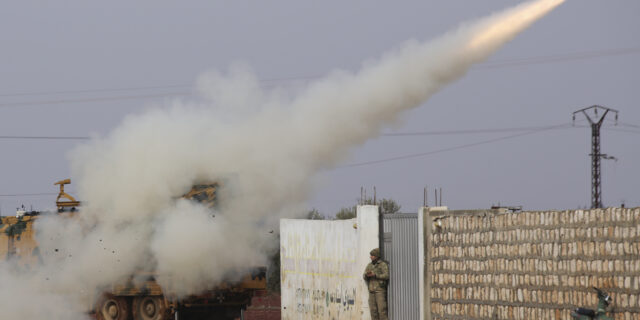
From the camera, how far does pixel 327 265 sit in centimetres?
2283

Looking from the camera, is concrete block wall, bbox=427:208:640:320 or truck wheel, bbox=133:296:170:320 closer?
concrete block wall, bbox=427:208:640:320

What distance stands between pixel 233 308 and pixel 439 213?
779 centimetres

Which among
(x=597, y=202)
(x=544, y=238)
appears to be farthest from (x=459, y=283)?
(x=597, y=202)

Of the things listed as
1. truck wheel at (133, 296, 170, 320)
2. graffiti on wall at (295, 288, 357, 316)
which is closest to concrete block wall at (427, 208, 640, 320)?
graffiti on wall at (295, 288, 357, 316)

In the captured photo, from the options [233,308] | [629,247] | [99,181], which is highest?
[99,181]

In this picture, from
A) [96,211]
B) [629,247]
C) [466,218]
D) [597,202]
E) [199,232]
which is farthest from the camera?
[597,202]

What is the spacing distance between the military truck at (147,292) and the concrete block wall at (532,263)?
6.69 metres

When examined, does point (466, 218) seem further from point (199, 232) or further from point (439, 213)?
point (199, 232)

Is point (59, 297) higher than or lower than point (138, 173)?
lower

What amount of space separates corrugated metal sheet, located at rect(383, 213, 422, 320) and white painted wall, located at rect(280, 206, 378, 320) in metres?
0.38

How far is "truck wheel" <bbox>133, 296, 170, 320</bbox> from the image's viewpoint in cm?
2430

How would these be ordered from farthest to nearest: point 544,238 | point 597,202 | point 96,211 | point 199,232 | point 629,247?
point 597,202
point 96,211
point 199,232
point 544,238
point 629,247

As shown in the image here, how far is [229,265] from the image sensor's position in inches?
955

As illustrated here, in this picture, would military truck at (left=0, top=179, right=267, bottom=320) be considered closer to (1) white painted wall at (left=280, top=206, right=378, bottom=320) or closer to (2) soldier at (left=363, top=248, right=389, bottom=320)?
(1) white painted wall at (left=280, top=206, right=378, bottom=320)
